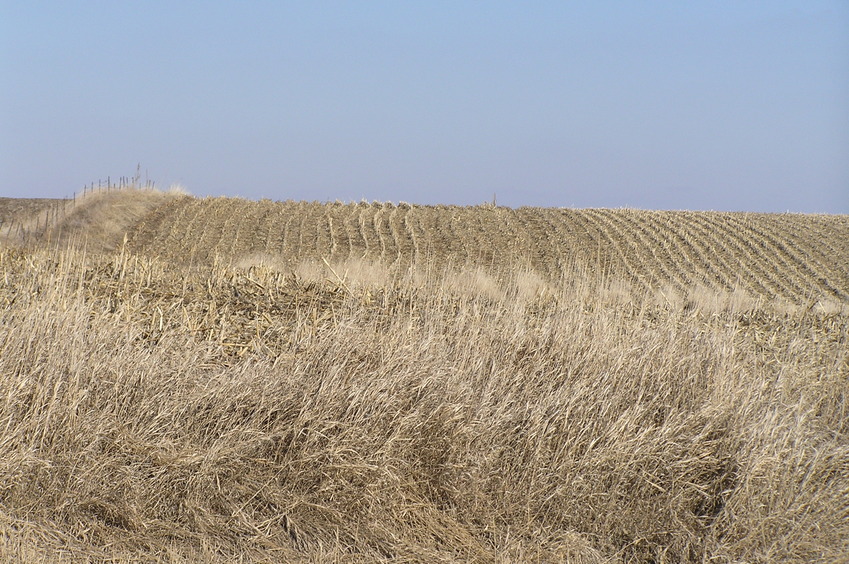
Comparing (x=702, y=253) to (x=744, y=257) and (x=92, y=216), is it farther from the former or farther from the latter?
(x=92, y=216)

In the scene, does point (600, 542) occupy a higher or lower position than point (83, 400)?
lower

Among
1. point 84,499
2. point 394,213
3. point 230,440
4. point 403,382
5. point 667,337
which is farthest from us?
point 394,213

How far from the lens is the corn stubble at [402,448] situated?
4.61 m

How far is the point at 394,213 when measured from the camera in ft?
103

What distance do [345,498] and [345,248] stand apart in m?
20.8

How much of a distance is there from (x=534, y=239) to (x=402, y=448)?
2300 centimetres

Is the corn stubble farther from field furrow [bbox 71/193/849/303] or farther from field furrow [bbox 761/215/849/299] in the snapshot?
field furrow [bbox 761/215/849/299]

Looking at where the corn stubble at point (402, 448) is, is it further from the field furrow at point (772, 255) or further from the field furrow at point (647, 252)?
the field furrow at point (772, 255)

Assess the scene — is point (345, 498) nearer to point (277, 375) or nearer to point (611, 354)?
point (277, 375)

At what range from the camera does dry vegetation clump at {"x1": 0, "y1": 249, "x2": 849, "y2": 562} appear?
461 centimetres

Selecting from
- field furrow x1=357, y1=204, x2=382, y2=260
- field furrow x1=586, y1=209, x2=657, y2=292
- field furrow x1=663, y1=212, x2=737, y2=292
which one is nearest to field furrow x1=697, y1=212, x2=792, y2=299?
field furrow x1=663, y1=212, x2=737, y2=292

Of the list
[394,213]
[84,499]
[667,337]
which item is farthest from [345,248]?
[84,499]

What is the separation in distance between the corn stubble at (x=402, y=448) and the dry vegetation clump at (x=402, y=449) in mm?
15

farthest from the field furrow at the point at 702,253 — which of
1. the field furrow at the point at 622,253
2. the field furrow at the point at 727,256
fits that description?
the field furrow at the point at 622,253
